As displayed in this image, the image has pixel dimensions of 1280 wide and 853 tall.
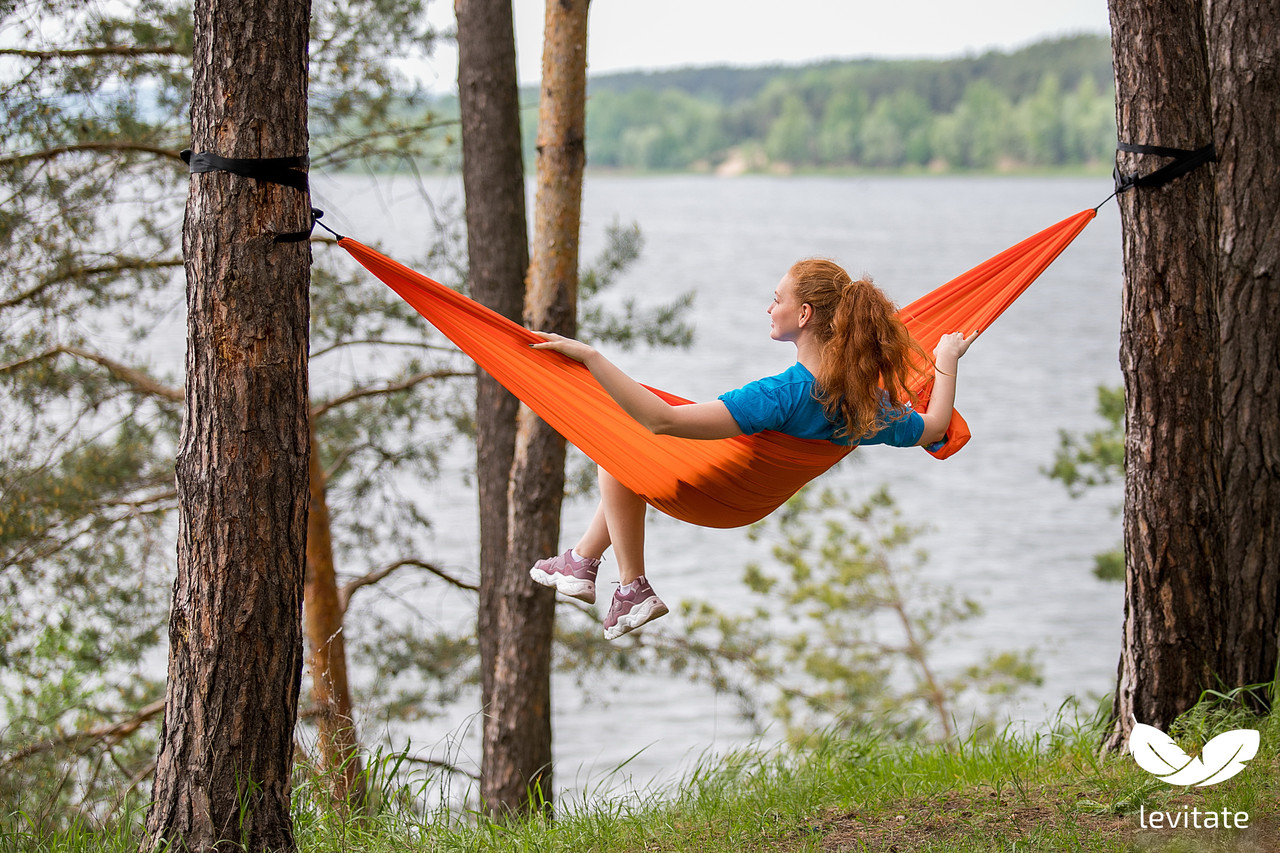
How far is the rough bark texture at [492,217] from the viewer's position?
4234 millimetres

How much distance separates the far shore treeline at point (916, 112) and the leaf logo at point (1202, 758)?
13.9 m

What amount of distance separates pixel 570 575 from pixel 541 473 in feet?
4.60

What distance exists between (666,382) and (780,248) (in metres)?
10.2

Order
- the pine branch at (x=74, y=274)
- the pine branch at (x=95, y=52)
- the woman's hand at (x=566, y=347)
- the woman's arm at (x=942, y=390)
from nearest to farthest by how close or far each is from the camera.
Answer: the woman's hand at (x=566, y=347) < the woman's arm at (x=942, y=390) < the pine branch at (x=95, y=52) < the pine branch at (x=74, y=274)

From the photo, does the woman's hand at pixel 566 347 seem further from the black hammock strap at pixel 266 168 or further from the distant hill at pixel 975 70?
the distant hill at pixel 975 70

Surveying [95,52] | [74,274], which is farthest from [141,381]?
[95,52]

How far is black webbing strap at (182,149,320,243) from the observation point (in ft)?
6.21

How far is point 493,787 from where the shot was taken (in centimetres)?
387

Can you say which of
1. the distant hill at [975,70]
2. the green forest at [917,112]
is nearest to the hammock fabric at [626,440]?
the green forest at [917,112]

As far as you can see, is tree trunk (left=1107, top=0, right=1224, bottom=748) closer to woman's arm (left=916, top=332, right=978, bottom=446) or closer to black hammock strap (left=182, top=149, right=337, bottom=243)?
woman's arm (left=916, top=332, right=978, bottom=446)

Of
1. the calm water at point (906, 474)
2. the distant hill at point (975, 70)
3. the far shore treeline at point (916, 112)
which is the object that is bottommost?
the calm water at point (906, 474)

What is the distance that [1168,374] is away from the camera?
2.53m

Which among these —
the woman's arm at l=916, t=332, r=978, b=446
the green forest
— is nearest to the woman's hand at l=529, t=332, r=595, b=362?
the woman's arm at l=916, t=332, r=978, b=446

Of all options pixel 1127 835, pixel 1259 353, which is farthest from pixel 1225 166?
pixel 1127 835
